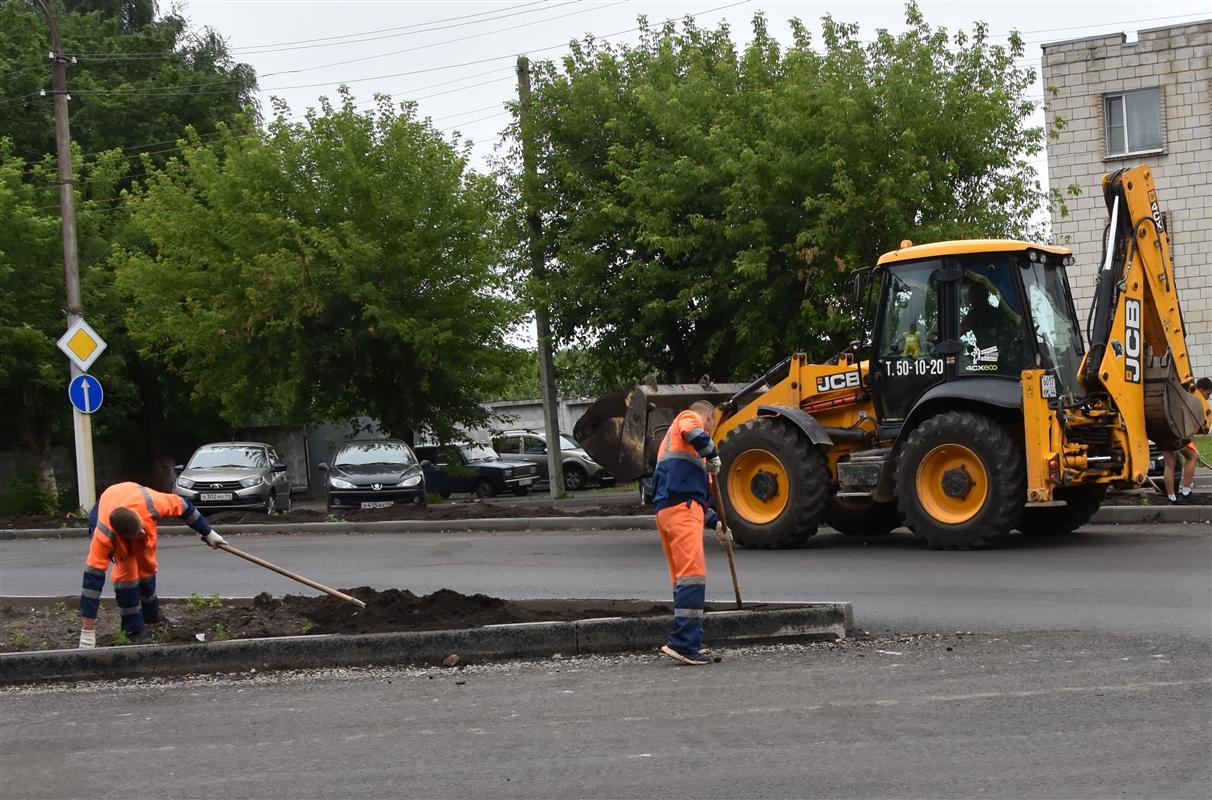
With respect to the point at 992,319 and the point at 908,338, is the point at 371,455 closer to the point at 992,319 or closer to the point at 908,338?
the point at 908,338

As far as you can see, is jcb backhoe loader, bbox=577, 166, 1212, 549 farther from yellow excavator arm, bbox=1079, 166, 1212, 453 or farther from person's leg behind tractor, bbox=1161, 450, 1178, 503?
person's leg behind tractor, bbox=1161, 450, 1178, 503

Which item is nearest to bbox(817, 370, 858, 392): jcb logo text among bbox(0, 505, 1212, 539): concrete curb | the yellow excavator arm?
the yellow excavator arm

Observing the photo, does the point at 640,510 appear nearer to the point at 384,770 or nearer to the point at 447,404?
the point at 447,404

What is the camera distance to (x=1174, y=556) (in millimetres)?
13008

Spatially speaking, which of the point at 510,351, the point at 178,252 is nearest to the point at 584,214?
the point at 510,351

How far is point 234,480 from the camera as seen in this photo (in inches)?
1022

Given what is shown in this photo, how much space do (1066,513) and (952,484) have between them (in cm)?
171

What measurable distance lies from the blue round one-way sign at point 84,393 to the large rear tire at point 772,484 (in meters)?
12.5

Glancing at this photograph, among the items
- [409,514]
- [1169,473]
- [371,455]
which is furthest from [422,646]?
[371,455]

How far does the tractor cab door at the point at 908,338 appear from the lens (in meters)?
14.6

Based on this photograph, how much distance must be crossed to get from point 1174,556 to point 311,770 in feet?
29.0

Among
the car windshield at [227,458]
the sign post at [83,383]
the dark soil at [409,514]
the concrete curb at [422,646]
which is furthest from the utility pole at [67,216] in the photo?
the concrete curb at [422,646]

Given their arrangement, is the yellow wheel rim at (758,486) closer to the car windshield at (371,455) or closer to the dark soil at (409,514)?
the dark soil at (409,514)

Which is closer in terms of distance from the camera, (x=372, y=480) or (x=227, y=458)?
(x=372, y=480)
